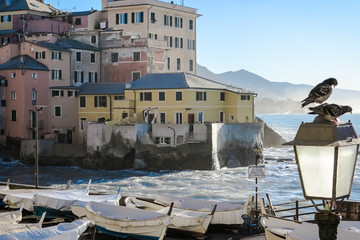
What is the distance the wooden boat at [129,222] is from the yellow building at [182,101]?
34984 mm

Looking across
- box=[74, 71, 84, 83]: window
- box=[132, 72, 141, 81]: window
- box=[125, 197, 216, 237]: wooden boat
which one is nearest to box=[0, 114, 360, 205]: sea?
box=[74, 71, 84, 83]: window

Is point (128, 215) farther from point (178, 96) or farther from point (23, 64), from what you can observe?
point (23, 64)

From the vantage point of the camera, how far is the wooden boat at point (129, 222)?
1858cm

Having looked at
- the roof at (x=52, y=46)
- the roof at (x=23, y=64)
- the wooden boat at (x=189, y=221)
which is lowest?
the wooden boat at (x=189, y=221)

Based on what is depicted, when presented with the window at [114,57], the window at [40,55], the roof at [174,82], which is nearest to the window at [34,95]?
the window at [40,55]

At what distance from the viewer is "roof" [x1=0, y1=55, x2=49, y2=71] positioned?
190 feet

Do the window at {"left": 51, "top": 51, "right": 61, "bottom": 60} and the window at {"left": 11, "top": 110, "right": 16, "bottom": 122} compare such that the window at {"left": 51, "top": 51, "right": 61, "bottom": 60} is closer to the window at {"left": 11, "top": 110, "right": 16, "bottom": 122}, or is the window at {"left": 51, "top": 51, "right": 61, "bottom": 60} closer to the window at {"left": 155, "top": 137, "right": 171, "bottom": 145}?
the window at {"left": 11, "top": 110, "right": 16, "bottom": 122}

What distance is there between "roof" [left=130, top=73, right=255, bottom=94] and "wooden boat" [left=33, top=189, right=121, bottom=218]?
105ft

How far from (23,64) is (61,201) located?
3675cm

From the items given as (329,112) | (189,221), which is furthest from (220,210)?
(329,112)

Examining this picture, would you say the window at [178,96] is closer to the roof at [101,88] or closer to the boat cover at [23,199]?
the roof at [101,88]

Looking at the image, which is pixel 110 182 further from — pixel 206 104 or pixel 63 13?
pixel 63 13

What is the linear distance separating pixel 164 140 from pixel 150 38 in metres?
16.8

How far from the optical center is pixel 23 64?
58.0 meters
